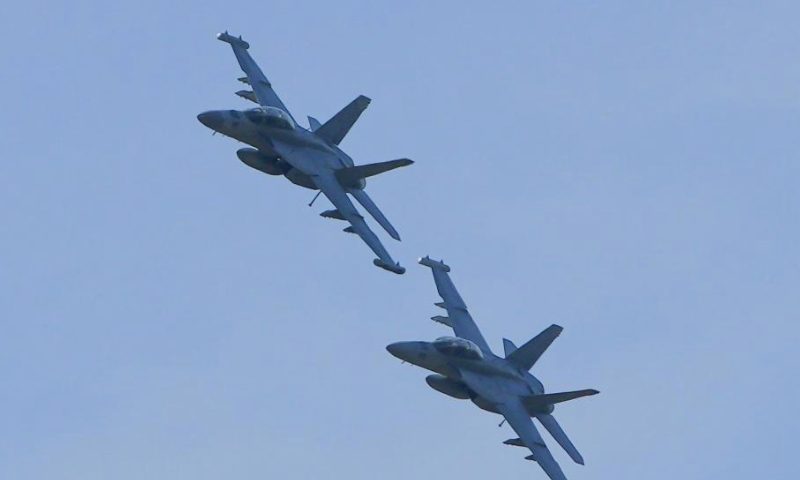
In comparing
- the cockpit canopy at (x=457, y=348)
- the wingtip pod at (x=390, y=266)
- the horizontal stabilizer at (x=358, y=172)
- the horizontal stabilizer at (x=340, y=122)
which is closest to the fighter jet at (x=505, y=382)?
the cockpit canopy at (x=457, y=348)

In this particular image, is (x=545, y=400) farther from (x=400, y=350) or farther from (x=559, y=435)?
(x=400, y=350)

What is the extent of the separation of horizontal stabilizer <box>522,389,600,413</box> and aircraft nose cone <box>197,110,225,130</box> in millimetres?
17717

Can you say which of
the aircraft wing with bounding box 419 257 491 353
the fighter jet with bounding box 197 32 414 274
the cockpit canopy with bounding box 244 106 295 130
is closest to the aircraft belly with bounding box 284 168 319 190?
the fighter jet with bounding box 197 32 414 274

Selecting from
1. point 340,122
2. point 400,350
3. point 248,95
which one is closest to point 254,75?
point 248,95

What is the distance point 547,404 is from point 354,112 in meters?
15.9

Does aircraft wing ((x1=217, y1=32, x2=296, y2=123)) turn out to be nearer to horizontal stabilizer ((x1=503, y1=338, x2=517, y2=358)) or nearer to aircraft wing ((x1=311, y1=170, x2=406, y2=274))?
aircraft wing ((x1=311, y1=170, x2=406, y2=274))

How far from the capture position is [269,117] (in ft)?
311

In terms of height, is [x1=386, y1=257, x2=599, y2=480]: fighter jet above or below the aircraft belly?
below

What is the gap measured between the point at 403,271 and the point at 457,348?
12.8ft

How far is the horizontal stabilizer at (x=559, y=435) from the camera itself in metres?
89.4

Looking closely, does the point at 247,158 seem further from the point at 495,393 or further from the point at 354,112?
the point at 495,393

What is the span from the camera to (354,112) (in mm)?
96750

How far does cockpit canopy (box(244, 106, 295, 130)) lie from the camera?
94.7 m

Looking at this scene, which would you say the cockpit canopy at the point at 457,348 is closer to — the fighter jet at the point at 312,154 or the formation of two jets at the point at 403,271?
the formation of two jets at the point at 403,271
